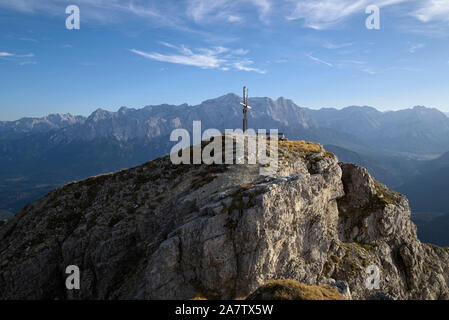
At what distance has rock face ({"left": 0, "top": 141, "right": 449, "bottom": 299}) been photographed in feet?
95.3

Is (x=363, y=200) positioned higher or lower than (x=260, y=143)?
lower

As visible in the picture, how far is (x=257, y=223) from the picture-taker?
29.9 m

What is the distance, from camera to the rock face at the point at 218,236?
95.3ft

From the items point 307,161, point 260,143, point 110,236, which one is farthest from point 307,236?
point 110,236

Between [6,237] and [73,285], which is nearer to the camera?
[73,285]

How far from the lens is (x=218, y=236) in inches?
1156

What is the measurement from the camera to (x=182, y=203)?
37.0 m

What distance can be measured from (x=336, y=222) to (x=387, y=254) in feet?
40.3

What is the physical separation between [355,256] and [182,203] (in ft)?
97.9
